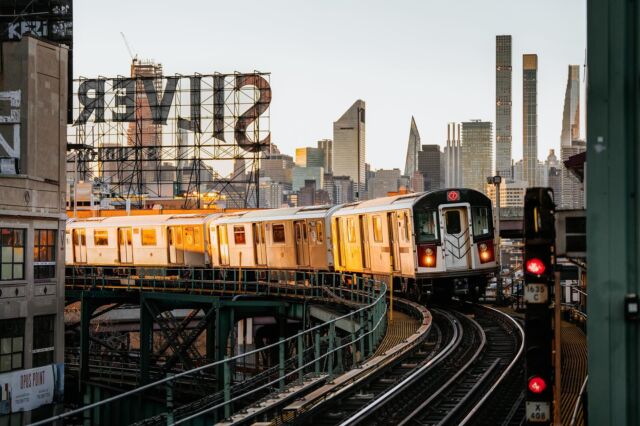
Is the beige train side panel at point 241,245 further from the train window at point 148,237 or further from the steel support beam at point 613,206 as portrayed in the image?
the steel support beam at point 613,206

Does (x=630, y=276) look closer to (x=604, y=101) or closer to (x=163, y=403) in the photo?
(x=604, y=101)

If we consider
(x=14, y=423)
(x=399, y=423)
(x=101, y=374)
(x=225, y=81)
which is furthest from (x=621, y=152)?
(x=225, y=81)

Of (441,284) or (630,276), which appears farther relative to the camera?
(441,284)

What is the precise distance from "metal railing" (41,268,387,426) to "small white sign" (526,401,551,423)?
334 centimetres

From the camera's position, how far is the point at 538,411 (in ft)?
23.0

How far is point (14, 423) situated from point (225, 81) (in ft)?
134

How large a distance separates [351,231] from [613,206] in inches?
940

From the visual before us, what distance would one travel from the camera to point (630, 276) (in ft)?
19.7

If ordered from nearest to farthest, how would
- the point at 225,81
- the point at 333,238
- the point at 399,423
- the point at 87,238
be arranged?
the point at 399,423
the point at 333,238
the point at 87,238
the point at 225,81

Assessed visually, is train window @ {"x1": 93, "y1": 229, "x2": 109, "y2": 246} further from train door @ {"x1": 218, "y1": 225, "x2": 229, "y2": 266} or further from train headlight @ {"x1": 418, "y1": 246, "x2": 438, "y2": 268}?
train headlight @ {"x1": 418, "y1": 246, "x2": 438, "y2": 268}

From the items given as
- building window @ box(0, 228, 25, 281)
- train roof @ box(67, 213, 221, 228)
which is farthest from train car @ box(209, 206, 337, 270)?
building window @ box(0, 228, 25, 281)

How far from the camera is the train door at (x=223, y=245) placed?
128ft

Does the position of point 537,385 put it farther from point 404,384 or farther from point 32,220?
point 32,220

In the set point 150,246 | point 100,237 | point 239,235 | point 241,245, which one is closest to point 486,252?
point 241,245
